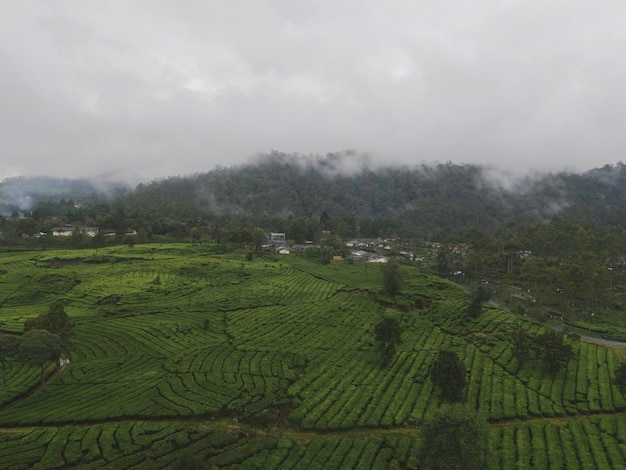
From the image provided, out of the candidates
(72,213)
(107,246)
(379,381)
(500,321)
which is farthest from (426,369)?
(72,213)

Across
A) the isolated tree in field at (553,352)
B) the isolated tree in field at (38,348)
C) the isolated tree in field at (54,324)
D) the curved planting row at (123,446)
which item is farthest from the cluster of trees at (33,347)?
the isolated tree in field at (553,352)

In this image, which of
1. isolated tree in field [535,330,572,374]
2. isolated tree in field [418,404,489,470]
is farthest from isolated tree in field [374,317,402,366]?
isolated tree in field [418,404,489,470]

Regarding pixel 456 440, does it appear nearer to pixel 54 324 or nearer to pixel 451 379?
pixel 451 379

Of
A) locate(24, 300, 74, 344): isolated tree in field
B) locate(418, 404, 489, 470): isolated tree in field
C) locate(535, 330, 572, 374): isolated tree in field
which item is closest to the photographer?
locate(418, 404, 489, 470): isolated tree in field

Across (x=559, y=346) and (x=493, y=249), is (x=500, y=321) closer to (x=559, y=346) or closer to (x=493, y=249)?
(x=559, y=346)

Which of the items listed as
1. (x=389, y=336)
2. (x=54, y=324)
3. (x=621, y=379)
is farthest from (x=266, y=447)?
(x=621, y=379)

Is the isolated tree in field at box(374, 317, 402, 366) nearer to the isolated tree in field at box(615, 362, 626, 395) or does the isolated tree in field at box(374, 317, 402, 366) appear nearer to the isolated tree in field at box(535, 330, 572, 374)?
the isolated tree in field at box(535, 330, 572, 374)

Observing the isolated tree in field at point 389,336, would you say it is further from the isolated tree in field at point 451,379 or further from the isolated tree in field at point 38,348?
the isolated tree in field at point 38,348
